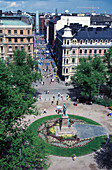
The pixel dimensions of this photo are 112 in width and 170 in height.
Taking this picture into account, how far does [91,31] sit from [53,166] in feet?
212

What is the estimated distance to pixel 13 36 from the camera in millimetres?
74562

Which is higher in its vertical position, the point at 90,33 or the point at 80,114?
the point at 90,33

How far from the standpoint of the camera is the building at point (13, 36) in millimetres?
73812

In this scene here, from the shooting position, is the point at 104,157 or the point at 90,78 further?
the point at 90,78

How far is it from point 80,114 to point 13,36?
39052 millimetres

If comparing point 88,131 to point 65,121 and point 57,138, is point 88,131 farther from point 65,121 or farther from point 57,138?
point 57,138

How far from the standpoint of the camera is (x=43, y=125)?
167 feet

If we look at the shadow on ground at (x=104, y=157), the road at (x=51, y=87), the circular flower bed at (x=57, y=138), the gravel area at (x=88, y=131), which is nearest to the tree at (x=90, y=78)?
the road at (x=51, y=87)

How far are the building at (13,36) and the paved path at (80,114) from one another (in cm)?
2583

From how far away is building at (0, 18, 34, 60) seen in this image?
7381cm

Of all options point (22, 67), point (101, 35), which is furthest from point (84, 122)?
point (101, 35)

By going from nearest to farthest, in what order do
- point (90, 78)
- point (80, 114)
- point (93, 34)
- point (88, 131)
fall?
point (88, 131)
point (80, 114)
point (90, 78)
point (93, 34)

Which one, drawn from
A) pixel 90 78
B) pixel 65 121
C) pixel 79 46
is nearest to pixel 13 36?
pixel 79 46

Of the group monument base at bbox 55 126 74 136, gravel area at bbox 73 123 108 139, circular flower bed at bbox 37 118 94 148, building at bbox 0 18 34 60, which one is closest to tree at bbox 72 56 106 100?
gravel area at bbox 73 123 108 139
